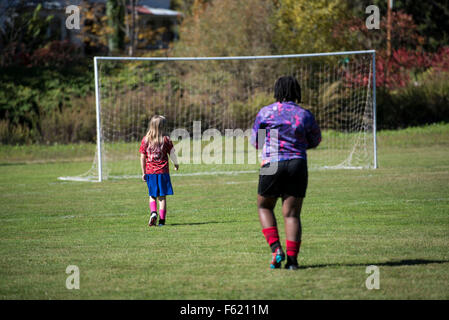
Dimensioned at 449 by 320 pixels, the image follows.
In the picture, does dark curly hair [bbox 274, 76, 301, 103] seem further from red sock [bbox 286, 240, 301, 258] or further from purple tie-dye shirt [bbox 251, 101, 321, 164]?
red sock [bbox 286, 240, 301, 258]

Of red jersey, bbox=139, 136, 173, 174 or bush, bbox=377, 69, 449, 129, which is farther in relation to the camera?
bush, bbox=377, 69, 449, 129

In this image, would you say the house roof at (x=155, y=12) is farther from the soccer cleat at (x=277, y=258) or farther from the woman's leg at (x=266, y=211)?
the soccer cleat at (x=277, y=258)

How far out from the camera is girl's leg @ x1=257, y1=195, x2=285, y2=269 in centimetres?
682

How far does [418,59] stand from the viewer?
40500 mm

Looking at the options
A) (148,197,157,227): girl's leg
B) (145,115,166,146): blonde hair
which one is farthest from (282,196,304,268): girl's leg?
(145,115,166,146): blonde hair

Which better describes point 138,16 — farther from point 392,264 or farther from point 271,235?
point 392,264

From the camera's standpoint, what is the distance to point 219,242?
8578 mm

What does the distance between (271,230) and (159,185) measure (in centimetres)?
386

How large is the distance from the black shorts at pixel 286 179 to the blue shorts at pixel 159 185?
12.6 feet

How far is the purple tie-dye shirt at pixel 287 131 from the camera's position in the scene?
672 centimetres

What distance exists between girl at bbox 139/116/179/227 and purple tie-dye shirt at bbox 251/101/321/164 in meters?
3.78

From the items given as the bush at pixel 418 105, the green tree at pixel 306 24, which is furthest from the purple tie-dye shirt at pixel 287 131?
the green tree at pixel 306 24

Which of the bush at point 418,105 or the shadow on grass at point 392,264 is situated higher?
the bush at point 418,105

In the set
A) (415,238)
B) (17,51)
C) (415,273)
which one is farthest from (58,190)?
(17,51)
